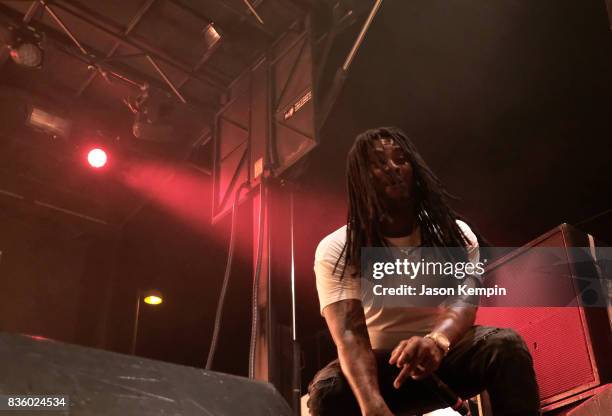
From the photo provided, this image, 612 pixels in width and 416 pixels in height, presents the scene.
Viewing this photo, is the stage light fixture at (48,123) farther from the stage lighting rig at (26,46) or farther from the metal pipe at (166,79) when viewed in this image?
the metal pipe at (166,79)

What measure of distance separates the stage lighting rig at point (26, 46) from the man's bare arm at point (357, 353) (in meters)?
3.22

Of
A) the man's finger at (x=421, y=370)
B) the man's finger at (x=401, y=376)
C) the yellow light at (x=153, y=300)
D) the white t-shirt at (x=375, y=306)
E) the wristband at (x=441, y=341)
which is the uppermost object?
the yellow light at (x=153, y=300)

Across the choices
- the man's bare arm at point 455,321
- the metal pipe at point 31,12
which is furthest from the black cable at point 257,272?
the metal pipe at point 31,12

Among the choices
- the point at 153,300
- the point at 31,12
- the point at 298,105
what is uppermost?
the point at 31,12

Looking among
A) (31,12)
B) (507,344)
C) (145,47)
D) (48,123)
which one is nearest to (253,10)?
(145,47)

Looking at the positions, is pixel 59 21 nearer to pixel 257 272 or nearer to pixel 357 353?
pixel 257 272

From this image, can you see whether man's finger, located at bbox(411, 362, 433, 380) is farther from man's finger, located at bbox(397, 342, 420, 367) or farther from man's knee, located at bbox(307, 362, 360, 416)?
man's knee, located at bbox(307, 362, 360, 416)

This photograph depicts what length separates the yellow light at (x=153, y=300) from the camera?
6.50 m

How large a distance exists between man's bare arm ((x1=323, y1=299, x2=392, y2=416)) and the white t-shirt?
0.08ft

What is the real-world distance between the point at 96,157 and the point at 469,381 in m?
4.23

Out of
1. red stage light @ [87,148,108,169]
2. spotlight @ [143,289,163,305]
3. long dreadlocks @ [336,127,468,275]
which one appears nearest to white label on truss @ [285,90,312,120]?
red stage light @ [87,148,108,169]

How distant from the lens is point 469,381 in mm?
1325

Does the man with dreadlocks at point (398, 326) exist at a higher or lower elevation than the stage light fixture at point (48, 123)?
lower

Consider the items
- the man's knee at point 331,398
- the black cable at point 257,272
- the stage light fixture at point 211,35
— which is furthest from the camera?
the stage light fixture at point 211,35
